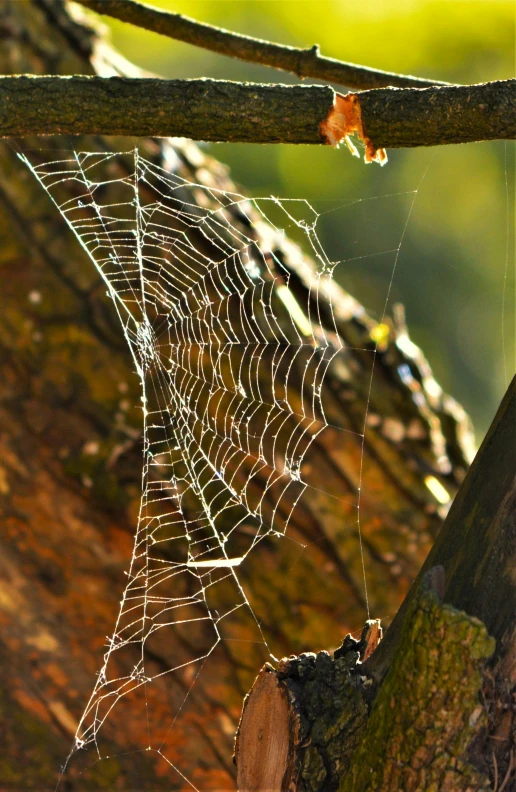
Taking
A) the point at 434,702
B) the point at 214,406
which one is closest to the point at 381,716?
the point at 434,702

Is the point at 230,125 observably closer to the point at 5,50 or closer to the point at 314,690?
Answer: the point at 314,690

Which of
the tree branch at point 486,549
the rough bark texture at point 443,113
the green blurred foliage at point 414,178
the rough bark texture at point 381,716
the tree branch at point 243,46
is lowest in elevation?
the rough bark texture at point 381,716

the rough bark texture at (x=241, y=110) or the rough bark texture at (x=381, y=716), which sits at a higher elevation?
the rough bark texture at (x=241, y=110)

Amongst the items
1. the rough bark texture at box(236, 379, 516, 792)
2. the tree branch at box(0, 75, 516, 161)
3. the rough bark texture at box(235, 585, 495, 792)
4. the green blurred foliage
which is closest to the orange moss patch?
the tree branch at box(0, 75, 516, 161)

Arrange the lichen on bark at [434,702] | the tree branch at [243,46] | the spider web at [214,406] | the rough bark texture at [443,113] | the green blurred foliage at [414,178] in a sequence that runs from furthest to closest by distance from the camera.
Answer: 1. the green blurred foliage at [414,178]
2. the spider web at [214,406]
3. the tree branch at [243,46]
4. the rough bark texture at [443,113]
5. the lichen on bark at [434,702]

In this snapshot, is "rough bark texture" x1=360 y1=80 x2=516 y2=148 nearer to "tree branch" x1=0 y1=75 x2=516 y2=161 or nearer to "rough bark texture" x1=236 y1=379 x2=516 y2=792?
"tree branch" x1=0 y1=75 x2=516 y2=161

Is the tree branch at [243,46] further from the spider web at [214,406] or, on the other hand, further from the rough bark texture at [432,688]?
the rough bark texture at [432,688]

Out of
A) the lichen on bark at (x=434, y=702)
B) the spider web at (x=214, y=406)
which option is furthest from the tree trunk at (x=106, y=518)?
the lichen on bark at (x=434, y=702)

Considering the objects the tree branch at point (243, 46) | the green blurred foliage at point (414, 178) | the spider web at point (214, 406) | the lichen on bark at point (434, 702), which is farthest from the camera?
the green blurred foliage at point (414, 178)

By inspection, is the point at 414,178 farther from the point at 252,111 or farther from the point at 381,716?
the point at 381,716
